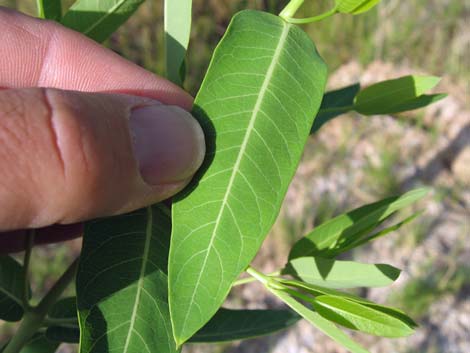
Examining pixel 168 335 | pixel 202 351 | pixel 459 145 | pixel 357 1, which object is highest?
pixel 357 1

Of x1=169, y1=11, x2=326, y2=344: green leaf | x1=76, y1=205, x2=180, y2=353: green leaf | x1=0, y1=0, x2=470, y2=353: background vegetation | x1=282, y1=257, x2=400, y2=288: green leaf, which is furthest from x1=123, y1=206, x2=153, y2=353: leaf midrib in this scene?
x1=0, y1=0, x2=470, y2=353: background vegetation

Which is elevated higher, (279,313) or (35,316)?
(35,316)

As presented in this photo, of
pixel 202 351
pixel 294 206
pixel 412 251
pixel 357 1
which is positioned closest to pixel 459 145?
pixel 412 251

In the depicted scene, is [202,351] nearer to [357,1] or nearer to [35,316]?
[35,316]

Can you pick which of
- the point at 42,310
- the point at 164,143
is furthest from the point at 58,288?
the point at 164,143

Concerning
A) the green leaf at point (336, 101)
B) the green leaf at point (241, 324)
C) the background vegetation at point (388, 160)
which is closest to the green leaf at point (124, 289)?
the green leaf at point (241, 324)

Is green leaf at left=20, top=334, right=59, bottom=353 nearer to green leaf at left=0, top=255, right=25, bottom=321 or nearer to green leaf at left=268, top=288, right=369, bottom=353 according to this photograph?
green leaf at left=0, top=255, right=25, bottom=321

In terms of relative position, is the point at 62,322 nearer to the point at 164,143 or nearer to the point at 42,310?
the point at 42,310

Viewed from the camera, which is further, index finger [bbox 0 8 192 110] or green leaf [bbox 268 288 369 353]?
index finger [bbox 0 8 192 110]
